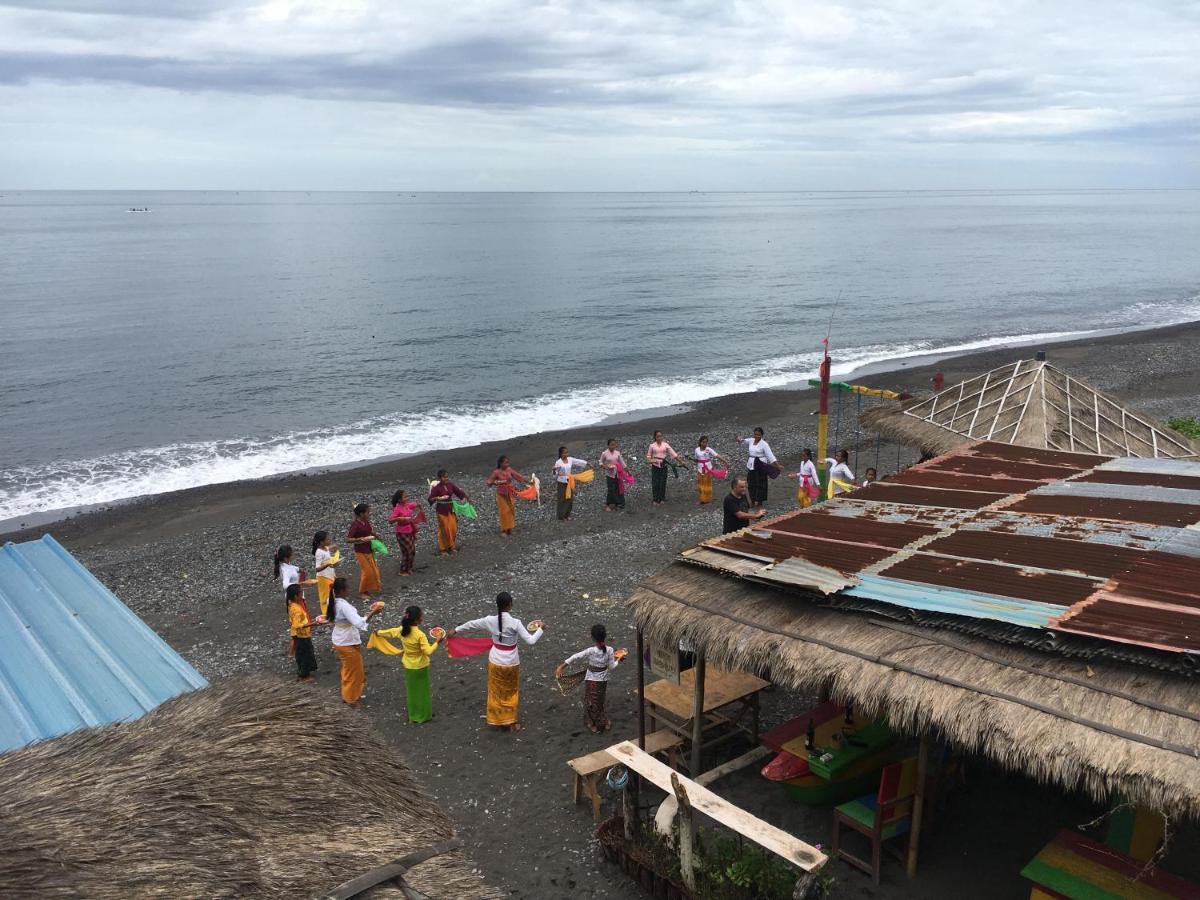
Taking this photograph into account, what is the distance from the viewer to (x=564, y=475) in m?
18.5

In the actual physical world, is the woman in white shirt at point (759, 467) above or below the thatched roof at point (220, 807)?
below

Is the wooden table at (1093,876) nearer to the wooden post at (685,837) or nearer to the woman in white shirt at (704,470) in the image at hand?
the wooden post at (685,837)

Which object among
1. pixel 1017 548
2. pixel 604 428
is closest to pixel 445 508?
pixel 1017 548

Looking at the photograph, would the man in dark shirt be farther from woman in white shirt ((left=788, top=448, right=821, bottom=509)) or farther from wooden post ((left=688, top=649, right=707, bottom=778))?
wooden post ((left=688, top=649, right=707, bottom=778))

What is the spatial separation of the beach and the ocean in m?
4.08

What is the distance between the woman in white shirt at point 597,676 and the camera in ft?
32.9

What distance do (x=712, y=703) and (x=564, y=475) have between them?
373 inches

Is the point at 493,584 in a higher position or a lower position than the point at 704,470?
lower

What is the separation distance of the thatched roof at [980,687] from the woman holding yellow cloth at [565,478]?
10.1 m

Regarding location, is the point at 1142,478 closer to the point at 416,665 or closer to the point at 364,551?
the point at 416,665

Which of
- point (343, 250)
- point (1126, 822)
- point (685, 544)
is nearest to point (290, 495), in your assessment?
point (685, 544)

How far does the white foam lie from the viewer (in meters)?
27.0

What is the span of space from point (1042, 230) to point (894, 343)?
380ft

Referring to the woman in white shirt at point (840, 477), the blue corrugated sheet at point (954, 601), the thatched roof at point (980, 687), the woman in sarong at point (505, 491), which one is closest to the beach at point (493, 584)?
the woman in sarong at point (505, 491)
